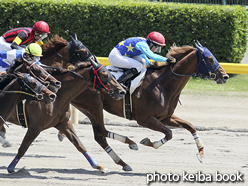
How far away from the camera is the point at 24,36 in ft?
22.0

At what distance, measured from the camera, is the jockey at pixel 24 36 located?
6655 mm

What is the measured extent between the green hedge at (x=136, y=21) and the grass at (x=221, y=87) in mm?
616

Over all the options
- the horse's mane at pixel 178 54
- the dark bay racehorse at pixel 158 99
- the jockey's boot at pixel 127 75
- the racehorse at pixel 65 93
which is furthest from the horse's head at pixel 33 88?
the horse's mane at pixel 178 54

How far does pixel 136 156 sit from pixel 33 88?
7.17ft

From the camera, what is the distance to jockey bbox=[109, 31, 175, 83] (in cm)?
636

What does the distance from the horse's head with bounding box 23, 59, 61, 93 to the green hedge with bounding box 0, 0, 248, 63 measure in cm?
680

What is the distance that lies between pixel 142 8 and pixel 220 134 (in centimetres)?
527

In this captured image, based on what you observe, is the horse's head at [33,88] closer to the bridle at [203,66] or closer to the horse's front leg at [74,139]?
the horse's front leg at [74,139]

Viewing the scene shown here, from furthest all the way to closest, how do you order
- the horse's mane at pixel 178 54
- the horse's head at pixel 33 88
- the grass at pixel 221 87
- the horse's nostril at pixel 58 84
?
the grass at pixel 221 87 → the horse's mane at pixel 178 54 → the horse's nostril at pixel 58 84 → the horse's head at pixel 33 88

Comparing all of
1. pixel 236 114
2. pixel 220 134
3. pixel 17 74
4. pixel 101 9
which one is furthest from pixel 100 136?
pixel 101 9

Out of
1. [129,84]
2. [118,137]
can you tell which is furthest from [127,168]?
[129,84]

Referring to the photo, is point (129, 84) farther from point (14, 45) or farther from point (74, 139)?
point (14, 45)

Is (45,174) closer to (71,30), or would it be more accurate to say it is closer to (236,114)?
(236,114)

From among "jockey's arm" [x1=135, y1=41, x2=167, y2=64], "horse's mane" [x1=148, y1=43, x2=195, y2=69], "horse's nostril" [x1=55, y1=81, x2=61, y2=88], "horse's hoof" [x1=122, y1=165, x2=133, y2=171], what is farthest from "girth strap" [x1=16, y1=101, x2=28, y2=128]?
"horse's mane" [x1=148, y1=43, x2=195, y2=69]
